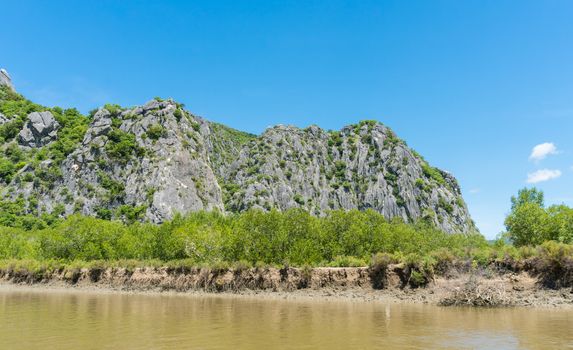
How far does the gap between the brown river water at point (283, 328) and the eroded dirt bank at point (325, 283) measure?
3089 millimetres

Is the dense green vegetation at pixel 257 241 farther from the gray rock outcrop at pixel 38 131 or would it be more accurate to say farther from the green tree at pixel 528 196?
the gray rock outcrop at pixel 38 131

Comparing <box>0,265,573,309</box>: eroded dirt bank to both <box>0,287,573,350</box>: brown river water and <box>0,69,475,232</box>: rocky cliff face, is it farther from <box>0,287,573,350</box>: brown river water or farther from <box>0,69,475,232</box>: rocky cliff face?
<box>0,69,475,232</box>: rocky cliff face

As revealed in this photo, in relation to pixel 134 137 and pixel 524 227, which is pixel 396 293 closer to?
pixel 524 227

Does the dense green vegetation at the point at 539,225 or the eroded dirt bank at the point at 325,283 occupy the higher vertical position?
the dense green vegetation at the point at 539,225

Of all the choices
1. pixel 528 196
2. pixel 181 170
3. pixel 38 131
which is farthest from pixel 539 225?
pixel 38 131

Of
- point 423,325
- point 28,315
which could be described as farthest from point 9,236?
point 423,325

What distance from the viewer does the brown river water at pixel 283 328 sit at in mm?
17281

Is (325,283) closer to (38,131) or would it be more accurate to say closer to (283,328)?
(283,328)

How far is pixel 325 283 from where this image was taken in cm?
4309

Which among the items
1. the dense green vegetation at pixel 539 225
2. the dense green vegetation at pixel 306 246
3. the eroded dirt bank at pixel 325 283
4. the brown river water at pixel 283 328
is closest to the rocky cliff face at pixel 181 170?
the dense green vegetation at pixel 306 246

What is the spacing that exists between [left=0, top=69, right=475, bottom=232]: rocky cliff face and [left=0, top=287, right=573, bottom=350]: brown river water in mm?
81052

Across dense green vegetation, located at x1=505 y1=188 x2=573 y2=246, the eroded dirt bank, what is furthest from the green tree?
the eroded dirt bank

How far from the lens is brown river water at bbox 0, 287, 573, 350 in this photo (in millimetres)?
17281

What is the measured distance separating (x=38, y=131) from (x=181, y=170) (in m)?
55.2
